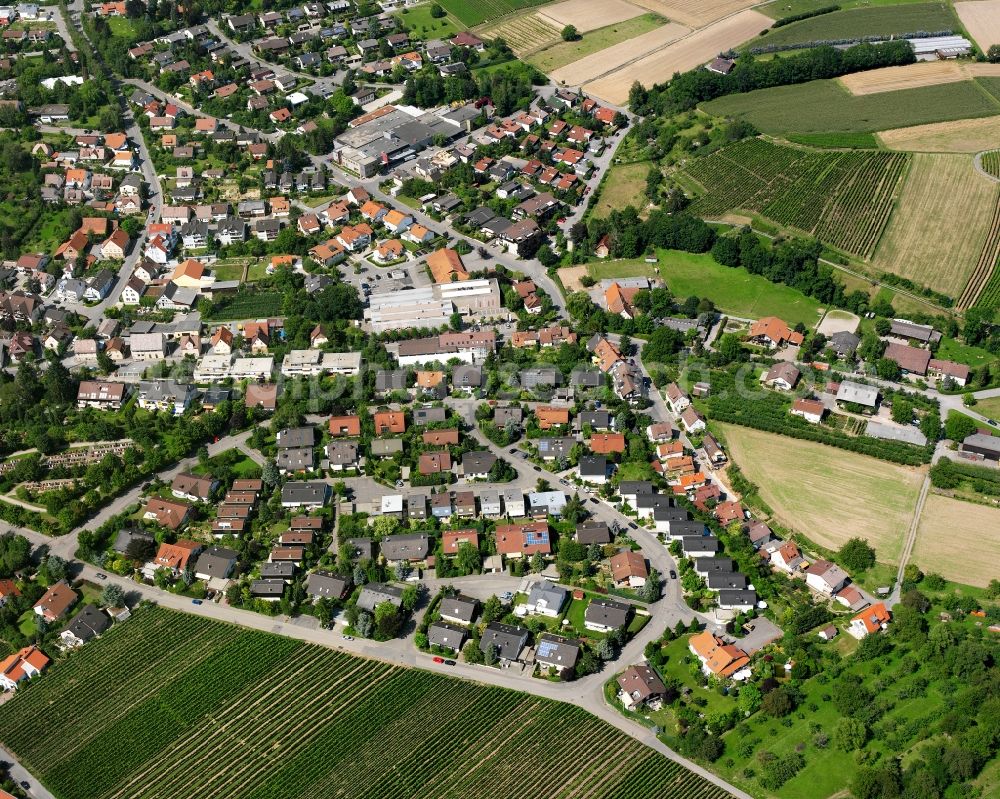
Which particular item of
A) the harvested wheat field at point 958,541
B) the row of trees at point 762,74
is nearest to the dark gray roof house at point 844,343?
the harvested wheat field at point 958,541

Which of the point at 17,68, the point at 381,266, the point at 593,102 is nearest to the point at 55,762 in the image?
the point at 381,266

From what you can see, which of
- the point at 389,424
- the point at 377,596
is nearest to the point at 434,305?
the point at 389,424

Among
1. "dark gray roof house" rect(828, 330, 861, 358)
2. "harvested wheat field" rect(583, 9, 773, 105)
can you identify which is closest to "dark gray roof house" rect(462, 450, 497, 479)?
"dark gray roof house" rect(828, 330, 861, 358)

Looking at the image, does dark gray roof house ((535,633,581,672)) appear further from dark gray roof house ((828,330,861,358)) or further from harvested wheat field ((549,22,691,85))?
harvested wheat field ((549,22,691,85))

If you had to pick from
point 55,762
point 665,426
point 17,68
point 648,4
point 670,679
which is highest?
point 648,4

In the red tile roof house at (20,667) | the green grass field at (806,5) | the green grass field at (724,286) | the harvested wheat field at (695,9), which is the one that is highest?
the green grass field at (806,5)

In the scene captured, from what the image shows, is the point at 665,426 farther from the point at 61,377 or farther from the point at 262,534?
the point at 61,377

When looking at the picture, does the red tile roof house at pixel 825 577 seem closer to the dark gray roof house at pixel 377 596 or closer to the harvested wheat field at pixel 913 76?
the dark gray roof house at pixel 377 596
